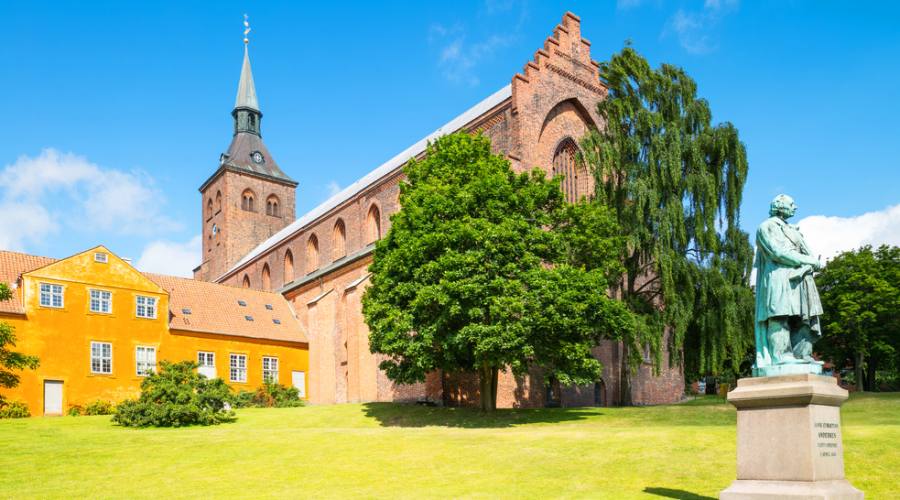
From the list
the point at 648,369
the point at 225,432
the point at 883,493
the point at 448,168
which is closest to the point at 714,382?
the point at 648,369

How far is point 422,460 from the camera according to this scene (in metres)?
17.8

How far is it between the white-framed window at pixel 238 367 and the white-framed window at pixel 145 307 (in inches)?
214

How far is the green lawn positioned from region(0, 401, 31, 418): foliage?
6.34 metres

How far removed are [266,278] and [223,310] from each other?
15.0m

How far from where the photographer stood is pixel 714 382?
6231 centimetres

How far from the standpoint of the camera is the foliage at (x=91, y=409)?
113 ft

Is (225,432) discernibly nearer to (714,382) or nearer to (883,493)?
(883,493)

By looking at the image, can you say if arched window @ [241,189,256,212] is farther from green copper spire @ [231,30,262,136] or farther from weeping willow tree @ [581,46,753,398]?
weeping willow tree @ [581,46,753,398]

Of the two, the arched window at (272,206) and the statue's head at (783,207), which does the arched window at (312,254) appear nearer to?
the arched window at (272,206)

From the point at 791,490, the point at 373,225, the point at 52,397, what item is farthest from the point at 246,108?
the point at 791,490

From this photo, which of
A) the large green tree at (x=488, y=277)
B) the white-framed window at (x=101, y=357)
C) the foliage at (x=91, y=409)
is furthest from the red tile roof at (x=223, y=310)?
the large green tree at (x=488, y=277)

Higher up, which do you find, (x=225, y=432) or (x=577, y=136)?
(x=577, y=136)

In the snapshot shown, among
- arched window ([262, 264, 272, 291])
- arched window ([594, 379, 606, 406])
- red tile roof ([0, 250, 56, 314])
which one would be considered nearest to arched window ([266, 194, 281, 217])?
arched window ([262, 264, 272, 291])

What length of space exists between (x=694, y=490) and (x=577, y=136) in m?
26.5
